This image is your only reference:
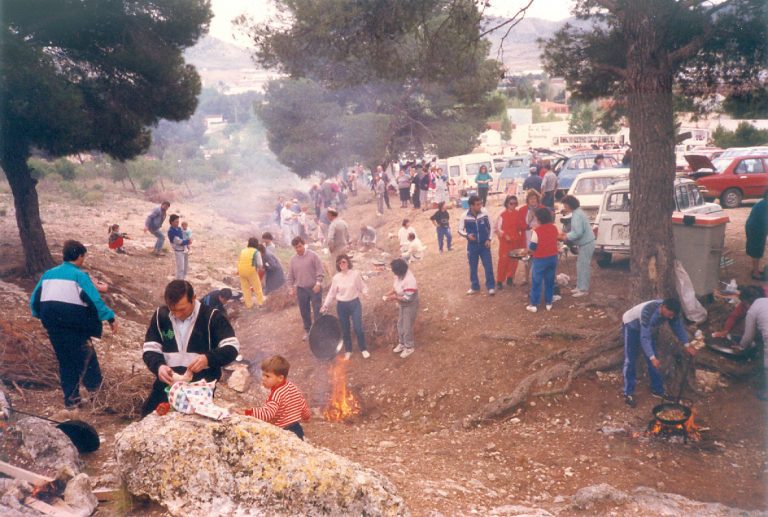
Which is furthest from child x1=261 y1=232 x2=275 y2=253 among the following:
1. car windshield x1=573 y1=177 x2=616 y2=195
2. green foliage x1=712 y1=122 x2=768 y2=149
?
green foliage x1=712 y1=122 x2=768 y2=149

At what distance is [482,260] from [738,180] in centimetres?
1038

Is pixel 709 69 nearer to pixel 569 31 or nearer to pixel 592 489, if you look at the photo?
pixel 569 31

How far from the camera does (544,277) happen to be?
29.5ft

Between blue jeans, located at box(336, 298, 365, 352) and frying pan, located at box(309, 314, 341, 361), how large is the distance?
0.26 metres

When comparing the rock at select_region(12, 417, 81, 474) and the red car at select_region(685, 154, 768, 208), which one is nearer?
the rock at select_region(12, 417, 81, 474)

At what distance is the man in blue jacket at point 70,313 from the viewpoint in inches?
206

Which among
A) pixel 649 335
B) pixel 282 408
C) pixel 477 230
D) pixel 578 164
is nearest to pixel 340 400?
pixel 477 230

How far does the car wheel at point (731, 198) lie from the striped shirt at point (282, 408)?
15.8 m

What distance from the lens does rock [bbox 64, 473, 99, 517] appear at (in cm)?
363

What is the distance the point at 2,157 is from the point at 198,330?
26.4 feet

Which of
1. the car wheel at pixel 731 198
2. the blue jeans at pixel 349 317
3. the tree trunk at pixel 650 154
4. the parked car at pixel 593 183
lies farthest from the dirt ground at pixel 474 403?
the parked car at pixel 593 183

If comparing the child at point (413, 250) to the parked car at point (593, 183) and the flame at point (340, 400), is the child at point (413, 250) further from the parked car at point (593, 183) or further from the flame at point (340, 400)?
the flame at point (340, 400)

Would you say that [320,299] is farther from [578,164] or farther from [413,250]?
[578,164]

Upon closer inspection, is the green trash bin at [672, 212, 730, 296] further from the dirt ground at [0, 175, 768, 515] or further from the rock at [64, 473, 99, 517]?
the rock at [64, 473, 99, 517]
